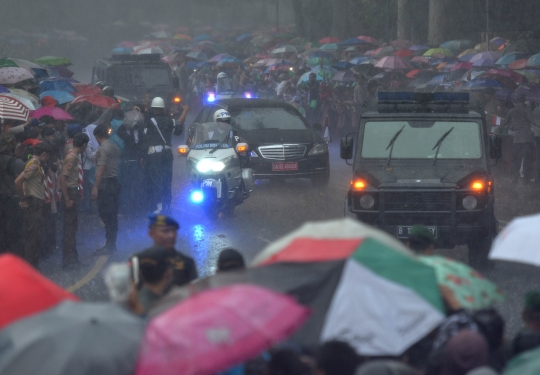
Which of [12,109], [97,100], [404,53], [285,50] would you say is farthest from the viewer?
[285,50]

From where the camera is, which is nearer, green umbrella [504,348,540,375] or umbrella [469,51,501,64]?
green umbrella [504,348,540,375]

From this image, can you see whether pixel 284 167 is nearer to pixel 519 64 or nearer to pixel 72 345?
pixel 519 64

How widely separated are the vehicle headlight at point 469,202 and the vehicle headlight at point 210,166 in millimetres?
5074

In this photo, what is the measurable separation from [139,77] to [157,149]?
11618 millimetres

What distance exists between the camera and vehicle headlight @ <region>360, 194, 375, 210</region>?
11297mm

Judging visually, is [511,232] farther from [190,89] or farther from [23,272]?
[190,89]

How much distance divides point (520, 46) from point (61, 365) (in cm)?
2936

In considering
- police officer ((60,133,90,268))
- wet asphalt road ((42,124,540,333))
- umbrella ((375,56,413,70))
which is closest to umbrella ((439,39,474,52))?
umbrella ((375,56,413,70))

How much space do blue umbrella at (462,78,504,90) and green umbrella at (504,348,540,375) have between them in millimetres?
18086

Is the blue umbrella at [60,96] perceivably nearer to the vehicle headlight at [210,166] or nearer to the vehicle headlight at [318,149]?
the vehicle headlight at [210,166]

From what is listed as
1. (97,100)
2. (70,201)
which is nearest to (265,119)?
(97,100)

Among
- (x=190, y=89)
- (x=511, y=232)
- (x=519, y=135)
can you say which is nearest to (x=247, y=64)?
(x=190, y=89)

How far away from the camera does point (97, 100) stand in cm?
Result: 1728

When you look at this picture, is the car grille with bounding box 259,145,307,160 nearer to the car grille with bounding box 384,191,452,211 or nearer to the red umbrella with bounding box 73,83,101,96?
the red umbrella with bounding box 73,83,101,96
